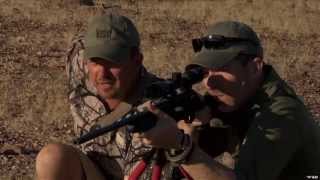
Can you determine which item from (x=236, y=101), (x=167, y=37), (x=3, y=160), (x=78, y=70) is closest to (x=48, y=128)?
(x=3, y=160)

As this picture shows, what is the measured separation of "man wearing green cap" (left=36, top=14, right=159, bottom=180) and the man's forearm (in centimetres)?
83

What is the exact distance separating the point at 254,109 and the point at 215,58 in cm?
26

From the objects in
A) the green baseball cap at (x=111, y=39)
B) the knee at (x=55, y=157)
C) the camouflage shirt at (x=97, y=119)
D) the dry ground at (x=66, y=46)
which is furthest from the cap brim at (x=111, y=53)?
the dry ground at (x=66, y=46)

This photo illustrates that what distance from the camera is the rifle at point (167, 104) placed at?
2793 mm

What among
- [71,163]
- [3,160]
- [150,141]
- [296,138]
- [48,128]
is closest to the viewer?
[150,141]

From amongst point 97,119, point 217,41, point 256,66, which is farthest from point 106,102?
point 256,66

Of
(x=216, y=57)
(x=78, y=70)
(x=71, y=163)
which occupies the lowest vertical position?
(x=71, y=163)

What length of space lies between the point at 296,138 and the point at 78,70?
154cm

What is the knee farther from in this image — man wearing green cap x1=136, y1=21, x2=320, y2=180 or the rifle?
the rifle

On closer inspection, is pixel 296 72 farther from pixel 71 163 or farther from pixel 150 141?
pixel 150 141

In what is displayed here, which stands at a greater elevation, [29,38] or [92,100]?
[92,100]

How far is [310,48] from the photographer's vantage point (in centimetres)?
1231

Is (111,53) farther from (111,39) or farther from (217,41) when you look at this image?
(217,41)

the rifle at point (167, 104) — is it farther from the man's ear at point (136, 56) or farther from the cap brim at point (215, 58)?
the man's ear at point (136, 56)
